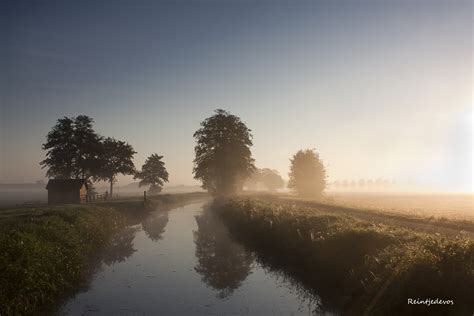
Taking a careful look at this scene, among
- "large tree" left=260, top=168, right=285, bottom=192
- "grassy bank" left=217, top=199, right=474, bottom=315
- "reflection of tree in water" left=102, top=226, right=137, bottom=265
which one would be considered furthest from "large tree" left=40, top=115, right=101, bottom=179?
"large tree" left=260, top=168, right=285, bottom=192

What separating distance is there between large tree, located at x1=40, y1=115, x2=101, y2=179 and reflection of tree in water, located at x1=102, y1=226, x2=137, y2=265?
4381 cm

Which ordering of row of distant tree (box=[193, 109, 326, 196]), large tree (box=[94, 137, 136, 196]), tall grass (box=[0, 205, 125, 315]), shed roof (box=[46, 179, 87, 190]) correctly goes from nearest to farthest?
tall grass (box=[0, 205, 125, 315])
shed roof (box=[46, 179, 87, 190])
row of distant tree (box=[193, 109, 326, 196])
large tree (box=[94, 137, 136, 196])

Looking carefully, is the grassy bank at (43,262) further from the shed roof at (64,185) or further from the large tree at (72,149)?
the large tree at (72,149)

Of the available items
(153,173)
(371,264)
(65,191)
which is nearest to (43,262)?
(371,264)

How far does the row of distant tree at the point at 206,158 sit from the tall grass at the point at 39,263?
4268 centimetres

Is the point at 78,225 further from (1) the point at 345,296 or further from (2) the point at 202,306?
(1) the point at 345,296

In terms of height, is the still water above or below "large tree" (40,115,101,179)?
below

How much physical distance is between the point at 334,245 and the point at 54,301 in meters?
13.1

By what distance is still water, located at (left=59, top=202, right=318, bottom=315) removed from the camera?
43.5 feet

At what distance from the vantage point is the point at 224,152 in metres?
64.6

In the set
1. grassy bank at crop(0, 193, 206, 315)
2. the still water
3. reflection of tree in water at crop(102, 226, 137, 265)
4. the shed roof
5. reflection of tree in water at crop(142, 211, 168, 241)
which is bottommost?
reflection of tree in water at crop(142, 211, 168, 241)

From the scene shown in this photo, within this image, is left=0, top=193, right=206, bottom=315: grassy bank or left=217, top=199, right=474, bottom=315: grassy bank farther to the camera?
left=0, top=193, right=206, bottom=315: grassy bank

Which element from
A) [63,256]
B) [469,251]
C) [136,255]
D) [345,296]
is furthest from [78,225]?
[469,251]

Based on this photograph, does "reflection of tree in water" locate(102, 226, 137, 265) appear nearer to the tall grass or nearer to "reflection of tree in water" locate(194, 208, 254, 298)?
the tall grass
